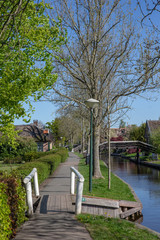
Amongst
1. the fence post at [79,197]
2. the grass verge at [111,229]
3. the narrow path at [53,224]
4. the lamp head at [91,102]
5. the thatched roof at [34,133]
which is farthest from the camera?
the thatched roof at [34,133]

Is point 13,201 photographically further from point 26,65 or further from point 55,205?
point 26,65

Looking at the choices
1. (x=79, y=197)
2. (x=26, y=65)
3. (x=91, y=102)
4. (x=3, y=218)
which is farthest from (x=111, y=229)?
(x=26, y=65)

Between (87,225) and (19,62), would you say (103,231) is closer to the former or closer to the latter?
(87,225)

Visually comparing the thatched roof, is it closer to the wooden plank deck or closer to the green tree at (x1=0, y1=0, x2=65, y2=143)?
the green tree at (x1=0, y1=0, x2=65, y2=143)

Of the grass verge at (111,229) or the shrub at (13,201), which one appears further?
the grass verge at (111,229)

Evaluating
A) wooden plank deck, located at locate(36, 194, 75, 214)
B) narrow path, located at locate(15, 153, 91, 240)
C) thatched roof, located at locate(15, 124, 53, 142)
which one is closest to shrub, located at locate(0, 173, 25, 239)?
narrow path, located at locate(15, 153, 91, 240)

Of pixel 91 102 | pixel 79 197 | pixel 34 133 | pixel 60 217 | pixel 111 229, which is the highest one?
pixel 34 133

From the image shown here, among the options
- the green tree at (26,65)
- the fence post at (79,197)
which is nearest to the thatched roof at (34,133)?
the green tree at (26,65)

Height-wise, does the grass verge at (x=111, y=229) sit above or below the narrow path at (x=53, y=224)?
below

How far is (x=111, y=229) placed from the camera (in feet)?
26.0

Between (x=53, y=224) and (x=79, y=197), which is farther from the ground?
(x=79, y=197)

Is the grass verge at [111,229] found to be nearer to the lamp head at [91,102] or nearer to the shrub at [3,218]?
the shrub at [3,218]

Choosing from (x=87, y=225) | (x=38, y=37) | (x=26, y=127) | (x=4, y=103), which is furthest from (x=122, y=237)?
(x=26, y=127)

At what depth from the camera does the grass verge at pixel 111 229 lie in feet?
23.8
